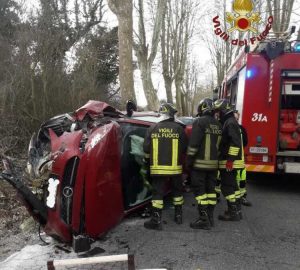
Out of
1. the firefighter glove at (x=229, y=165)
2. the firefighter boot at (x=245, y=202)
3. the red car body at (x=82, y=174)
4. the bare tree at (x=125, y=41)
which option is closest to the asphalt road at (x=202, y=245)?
the red car body at (x=82, y=174)

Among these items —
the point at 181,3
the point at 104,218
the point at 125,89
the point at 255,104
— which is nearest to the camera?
the point at 104,218

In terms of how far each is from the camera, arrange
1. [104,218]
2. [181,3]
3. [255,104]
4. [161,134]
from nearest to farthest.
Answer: [104,218], [161,134], [255,104], [181,3]

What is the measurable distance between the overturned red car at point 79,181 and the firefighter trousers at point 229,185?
4.99ft

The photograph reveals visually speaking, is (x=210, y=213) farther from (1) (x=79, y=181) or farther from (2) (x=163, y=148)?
(1) (x=79, y=181)

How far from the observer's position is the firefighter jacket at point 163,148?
17.5 feet

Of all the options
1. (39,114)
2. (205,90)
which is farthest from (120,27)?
(205,90)

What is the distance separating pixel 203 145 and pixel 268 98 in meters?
2.34

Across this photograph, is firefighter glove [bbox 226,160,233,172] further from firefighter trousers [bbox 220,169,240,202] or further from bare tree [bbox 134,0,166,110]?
bare tree [bbox 134,0,166,110]

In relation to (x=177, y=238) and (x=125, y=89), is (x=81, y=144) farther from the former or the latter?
(x=125, y=89)

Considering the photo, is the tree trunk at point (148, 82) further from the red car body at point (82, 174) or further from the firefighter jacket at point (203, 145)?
the red car body at point (82, 174)

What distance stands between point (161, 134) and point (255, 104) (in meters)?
2.68

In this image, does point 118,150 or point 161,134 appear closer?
point 118,150

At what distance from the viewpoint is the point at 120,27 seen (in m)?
11.6

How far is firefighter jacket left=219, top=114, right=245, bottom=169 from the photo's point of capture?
5891 millimetres
